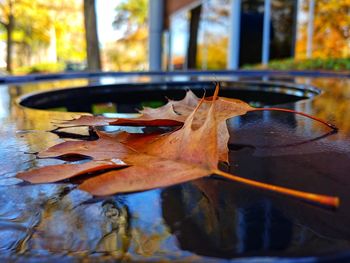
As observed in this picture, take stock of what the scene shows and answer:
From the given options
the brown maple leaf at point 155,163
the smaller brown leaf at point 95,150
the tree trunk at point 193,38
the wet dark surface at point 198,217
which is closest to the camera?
the wet dark surface at point 198,217

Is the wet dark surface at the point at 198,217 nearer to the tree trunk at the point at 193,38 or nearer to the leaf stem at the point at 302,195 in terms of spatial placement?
the leaf stem at the point at 302,195

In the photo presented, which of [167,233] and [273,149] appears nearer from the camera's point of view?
[167,233]

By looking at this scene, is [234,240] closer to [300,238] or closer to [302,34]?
[300,238]

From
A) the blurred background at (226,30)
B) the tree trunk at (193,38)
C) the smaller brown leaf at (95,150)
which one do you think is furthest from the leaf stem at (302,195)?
the tree trunk at (193,38)

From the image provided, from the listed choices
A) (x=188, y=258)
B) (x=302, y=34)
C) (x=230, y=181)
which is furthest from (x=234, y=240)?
(x=302, y=34)

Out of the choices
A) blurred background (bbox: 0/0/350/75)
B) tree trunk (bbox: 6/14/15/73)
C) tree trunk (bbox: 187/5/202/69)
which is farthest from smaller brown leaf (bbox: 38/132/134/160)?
tree trunk (bbox: 6/14/15/73)

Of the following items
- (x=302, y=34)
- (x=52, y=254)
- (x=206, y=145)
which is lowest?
(x=52, y=254)

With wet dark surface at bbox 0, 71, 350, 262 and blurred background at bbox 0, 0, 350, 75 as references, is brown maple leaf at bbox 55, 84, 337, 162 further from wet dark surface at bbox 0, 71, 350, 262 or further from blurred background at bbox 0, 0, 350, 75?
blurred background at bbox 0, 0, 350, 75
